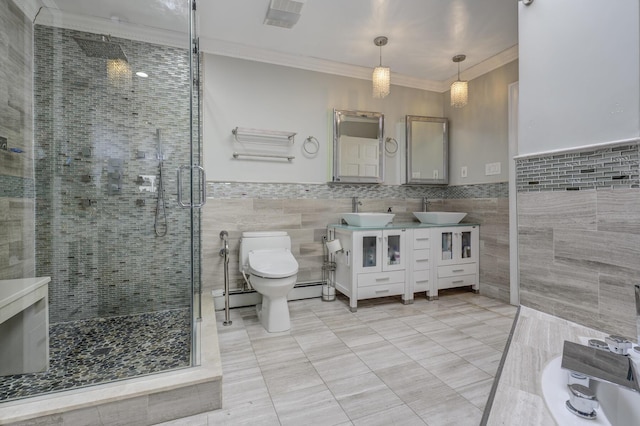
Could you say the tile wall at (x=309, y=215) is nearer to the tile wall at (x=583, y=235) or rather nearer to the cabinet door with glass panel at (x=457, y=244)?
the cabinet door with glass panel at (x=457, y=244)

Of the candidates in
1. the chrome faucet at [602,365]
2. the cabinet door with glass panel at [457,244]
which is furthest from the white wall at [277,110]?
the chrome faucet at [602,365]

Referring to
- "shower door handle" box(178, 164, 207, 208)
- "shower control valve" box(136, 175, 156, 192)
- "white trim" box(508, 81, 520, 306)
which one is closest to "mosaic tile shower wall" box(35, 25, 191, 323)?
"shower control valve" box(136, 175, 156, 192)

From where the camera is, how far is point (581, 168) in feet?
3.24

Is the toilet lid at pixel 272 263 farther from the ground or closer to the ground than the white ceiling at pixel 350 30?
closer to the ground

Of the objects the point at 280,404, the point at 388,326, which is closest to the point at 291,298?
the point at 388,326

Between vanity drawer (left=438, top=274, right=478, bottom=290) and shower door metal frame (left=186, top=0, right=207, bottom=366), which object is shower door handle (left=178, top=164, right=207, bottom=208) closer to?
shower door metal frame (left=186, top=0, right=207, bottom=366)

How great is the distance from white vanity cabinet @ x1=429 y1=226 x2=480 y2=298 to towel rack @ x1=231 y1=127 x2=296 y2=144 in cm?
179

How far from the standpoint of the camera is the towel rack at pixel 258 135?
2852mm

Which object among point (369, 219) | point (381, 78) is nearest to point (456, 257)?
point (369, 219)

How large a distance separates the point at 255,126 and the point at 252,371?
2.15 meters

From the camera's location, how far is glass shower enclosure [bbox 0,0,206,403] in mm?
1885

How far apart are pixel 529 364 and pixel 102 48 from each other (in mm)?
3139

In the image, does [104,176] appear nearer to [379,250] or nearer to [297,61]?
[297,61]

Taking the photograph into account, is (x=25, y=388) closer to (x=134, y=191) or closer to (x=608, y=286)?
(x=134, y=191)
